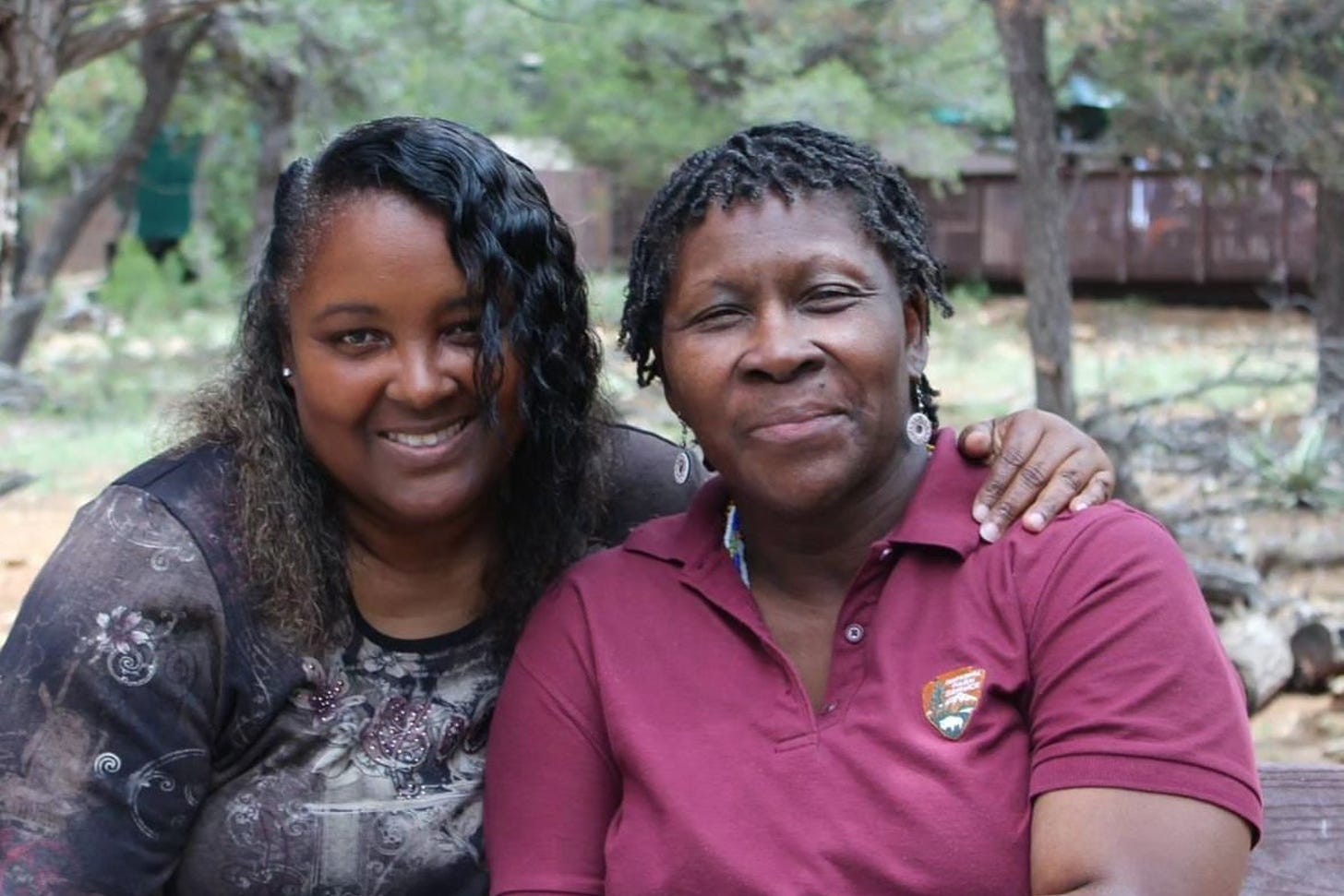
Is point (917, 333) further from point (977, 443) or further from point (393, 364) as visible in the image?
point (393, 364)

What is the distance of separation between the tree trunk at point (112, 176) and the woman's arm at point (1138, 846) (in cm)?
1013

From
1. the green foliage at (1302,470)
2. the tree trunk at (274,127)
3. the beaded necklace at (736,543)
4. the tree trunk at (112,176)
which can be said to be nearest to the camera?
the beaded necklace at (736,543)

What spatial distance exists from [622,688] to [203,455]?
27.1 inches

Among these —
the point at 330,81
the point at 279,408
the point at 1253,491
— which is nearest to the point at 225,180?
the point at 330,81

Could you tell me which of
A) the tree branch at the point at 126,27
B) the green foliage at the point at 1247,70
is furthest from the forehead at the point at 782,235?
the green foliage at the point at 1247,70

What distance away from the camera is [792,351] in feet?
7.02

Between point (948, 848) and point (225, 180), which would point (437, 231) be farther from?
point (225, 180)

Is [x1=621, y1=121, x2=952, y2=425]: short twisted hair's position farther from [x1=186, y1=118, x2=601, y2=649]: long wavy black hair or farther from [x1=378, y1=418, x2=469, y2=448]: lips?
[x1=378, y1=418, x2=469, y2=448]: lips

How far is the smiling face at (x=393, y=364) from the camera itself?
2256 millimetres

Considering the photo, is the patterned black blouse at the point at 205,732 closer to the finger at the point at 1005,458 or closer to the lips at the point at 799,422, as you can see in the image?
the lips at the point at 799,422

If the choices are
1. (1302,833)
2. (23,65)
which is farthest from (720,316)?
(23,65)

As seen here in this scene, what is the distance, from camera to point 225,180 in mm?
22438

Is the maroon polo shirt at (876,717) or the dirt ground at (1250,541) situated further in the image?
the dirt ground at (1250,541)

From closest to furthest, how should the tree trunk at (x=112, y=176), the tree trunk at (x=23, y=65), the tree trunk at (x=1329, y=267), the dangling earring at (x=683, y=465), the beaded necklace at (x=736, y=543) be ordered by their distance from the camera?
the beaded necklace at (x=736, y=543), the dangling earring at (x=683, y=465), the tree trunk at (x=23, y=65), the tree trunk at (x=1329, y=267), the tree trunk at (x=112, y=176)
